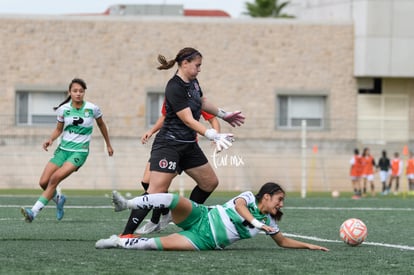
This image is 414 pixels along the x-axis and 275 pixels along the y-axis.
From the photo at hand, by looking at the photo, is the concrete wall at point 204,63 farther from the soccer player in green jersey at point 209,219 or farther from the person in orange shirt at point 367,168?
the soccer player in green jersey at point 209,219

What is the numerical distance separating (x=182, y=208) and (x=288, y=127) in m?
31.5

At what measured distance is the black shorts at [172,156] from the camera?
419 inches

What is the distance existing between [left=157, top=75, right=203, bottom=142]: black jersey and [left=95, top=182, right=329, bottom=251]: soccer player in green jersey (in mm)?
1032

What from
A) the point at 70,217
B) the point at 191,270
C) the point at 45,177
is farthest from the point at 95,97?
the point at 191,270

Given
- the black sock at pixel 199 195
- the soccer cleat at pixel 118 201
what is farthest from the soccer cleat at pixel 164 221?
the soccer cleat at pixel 118 201

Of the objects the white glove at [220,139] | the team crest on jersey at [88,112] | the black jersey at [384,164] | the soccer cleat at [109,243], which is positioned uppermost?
the team crest on jersey at [88,112]

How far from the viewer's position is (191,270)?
8211 mm

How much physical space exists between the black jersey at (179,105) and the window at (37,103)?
30166 mm

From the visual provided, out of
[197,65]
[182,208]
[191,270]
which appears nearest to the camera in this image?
[191,270]

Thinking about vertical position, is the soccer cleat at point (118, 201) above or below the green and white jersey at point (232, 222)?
above

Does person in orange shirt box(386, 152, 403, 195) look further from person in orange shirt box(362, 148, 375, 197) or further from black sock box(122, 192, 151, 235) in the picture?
black sock box(122, 192, 151, 235)

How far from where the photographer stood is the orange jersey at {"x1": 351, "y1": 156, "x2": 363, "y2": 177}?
36.4 metres

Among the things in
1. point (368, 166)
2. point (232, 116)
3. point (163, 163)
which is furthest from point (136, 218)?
point (368, 166)

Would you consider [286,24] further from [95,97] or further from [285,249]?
[285,249]
